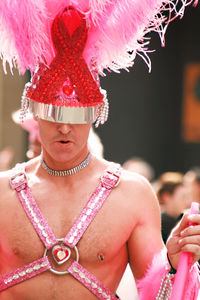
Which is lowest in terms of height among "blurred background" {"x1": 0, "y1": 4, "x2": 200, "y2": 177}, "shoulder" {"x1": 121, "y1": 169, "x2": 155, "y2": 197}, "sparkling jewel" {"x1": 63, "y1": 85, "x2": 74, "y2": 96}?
"blurred background" {"x1": 0, "y1": 4, "x2": 200, "y2": 177}

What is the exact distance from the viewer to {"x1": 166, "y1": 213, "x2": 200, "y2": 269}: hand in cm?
249

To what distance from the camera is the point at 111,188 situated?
292cm

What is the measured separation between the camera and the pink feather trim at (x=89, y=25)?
274 centimetres

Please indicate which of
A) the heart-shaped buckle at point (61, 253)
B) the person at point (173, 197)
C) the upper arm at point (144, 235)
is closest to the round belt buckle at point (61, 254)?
the heart-shaped buckle at point (61, 253)

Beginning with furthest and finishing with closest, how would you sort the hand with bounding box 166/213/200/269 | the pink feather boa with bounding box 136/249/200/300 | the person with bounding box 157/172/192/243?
the person with bounding box 157/172/192/243 → the pink feather boa with bounding box 136/249/200/300 → the hand with bounding box 166/213/200/269

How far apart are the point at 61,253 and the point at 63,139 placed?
19.1 inches

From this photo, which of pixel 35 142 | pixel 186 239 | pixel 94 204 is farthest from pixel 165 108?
pixel 186 239

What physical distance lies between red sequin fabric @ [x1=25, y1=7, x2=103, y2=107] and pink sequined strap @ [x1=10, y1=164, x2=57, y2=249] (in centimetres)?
38

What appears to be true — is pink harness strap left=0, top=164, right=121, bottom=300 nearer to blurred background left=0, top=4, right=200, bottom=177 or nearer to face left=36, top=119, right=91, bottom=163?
face left=36, top=119, right=91, bottom=163

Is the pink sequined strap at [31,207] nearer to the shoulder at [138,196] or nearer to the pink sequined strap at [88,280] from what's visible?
the pink sequined strap at [88,280]

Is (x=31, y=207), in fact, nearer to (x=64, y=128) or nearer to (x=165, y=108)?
(x=64, y=128)

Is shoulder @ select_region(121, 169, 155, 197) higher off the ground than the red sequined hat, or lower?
lower

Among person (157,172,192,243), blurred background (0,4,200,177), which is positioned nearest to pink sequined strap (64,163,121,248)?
person (157,172,192,243)

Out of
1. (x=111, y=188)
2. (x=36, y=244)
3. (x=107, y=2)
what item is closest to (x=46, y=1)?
(x=107, y=2)
